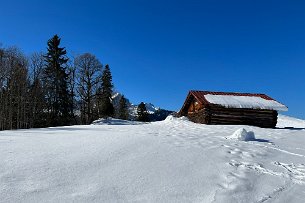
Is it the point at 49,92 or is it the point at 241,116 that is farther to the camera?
the point at 49,92

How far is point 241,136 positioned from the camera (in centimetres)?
1184

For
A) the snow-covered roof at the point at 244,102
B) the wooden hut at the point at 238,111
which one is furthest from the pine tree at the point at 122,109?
the snow-covered roof at the point at 244,102

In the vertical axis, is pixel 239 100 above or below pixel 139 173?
above

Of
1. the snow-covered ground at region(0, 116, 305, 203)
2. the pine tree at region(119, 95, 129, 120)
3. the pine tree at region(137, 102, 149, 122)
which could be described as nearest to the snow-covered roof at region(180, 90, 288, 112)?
the snow-covered ground at region(0, 116, 305, 203)

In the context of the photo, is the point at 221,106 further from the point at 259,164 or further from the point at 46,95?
the point at 46,95

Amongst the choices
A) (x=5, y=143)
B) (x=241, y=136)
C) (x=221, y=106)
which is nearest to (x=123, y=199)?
(x=5, y=143)

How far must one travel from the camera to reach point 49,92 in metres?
35.9

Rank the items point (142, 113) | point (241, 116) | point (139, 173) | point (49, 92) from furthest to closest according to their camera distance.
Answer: point (142, 113), point (49, 92), point (241, 116), point (139, 173)

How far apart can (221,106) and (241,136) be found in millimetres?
10001

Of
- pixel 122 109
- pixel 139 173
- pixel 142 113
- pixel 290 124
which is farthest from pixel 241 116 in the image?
pixel 142 113

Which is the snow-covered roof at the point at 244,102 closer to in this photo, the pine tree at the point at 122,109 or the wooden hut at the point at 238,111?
the wooden hut at the point at 238,111

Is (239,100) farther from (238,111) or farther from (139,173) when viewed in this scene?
(139,173)

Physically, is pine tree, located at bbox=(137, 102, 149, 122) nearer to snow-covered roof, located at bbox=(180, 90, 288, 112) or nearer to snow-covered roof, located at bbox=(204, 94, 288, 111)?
snow-covered roof, located at bbox=(180, 90, 288, 112)

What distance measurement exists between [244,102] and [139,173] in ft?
59.7
